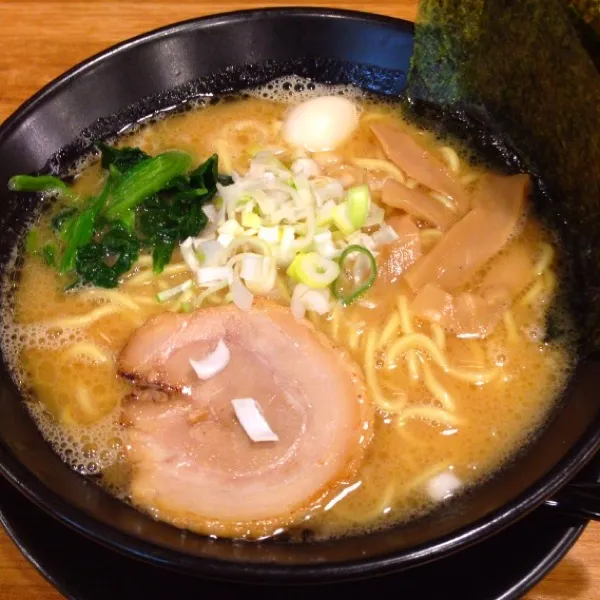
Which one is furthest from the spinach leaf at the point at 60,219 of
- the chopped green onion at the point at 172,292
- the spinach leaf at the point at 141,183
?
the chopped green onion at the point at 172,292

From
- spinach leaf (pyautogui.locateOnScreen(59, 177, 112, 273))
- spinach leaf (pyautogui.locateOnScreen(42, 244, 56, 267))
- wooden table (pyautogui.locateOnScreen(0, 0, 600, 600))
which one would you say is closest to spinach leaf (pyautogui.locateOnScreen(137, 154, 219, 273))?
spinach leaf (pyautogui.locateOnScreen(59, 177, 112, 273))

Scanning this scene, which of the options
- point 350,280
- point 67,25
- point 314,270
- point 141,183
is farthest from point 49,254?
point 67,25

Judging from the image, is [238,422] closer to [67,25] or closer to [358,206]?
[358,206]

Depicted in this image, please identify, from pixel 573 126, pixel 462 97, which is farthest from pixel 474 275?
pixel 462 97

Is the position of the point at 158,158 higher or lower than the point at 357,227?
higher

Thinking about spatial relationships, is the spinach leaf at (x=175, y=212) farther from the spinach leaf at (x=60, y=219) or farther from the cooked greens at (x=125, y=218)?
the spinach leaf at (x=60, y=219)

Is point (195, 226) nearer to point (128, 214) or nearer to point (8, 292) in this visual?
point (128, 214)
